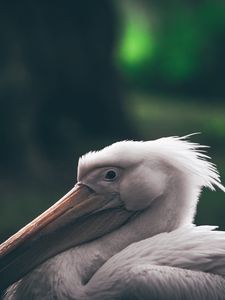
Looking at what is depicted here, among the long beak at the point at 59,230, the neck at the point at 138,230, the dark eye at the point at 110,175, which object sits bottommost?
the neck at the point at 138,230

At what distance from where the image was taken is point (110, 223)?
4.45m

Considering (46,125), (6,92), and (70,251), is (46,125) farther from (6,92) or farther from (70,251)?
(70,251)

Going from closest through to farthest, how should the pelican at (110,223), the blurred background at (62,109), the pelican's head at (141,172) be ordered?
the pelican at (110,223)
the pelican's head at (141,172)
the blurred background at (62,109)

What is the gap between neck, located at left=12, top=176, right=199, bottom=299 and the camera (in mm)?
4340

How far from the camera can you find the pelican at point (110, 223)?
168 inches

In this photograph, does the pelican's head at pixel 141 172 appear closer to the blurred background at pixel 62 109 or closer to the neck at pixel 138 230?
the neck at pixel 138 230

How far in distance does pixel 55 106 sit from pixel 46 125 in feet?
0.83

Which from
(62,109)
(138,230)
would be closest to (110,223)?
(138,230)

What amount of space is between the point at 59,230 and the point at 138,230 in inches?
13.1

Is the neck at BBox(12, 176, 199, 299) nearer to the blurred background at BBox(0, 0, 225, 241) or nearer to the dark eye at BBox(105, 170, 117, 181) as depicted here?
the dark eye at BBox(105, 170, 117, 181)

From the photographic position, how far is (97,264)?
434cm

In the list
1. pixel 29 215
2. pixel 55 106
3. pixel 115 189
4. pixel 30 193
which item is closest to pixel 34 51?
pixel 55 106

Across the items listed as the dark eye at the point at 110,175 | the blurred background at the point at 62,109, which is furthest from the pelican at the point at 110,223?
the blurred background at the point at 62,109

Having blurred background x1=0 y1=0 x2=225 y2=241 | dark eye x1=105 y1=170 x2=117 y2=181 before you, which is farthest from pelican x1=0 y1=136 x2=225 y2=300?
blurred background x1=0 y1=0 x2=225 y2=241
